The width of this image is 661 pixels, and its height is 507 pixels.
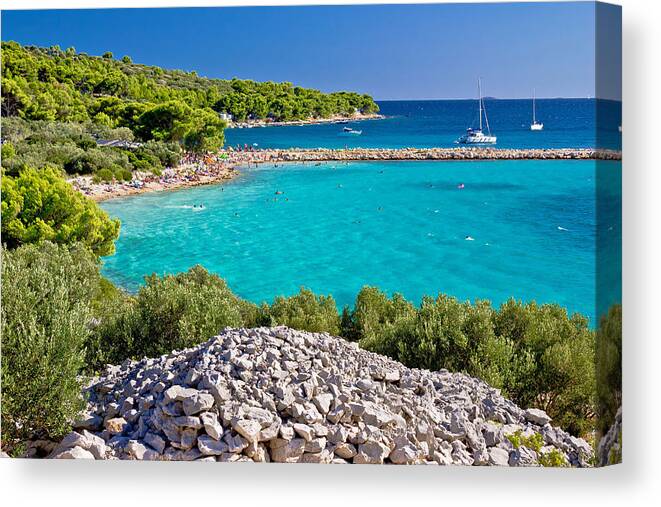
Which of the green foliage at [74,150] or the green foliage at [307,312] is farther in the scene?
the green foliage at [74,150]

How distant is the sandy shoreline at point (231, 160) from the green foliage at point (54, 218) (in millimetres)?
245

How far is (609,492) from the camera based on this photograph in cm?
533

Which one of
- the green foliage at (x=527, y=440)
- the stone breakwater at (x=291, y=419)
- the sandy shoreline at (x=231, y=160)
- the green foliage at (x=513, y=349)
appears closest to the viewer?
the stone breakwater at (x=291, y=419)

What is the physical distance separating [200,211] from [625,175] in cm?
634

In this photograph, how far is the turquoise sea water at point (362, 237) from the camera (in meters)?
8.88

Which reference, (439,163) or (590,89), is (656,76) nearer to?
(590,89)

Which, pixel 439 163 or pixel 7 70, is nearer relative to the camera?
pixel 7 70

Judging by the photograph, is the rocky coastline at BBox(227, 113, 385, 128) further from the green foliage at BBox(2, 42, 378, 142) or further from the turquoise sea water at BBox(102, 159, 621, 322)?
the turquoise sea water at BBox(102, 159, 621, 322)

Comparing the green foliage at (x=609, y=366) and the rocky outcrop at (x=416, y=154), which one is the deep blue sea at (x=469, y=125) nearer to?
the rocky outcrop at (x=416, y=154)

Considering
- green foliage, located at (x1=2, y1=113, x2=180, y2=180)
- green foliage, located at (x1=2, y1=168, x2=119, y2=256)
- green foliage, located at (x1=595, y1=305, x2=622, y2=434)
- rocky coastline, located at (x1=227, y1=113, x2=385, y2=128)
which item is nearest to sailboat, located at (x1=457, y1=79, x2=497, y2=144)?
rocky coastline, located at (x1=227, y1=113, x2=385, y2=128)

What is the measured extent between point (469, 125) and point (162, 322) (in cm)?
622

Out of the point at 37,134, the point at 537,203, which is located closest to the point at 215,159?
the point at 37,134

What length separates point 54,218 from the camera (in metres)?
10.2

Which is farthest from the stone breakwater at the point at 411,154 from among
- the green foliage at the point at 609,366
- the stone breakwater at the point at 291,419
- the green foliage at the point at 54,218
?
the stone breakwater at the point at 291,419
